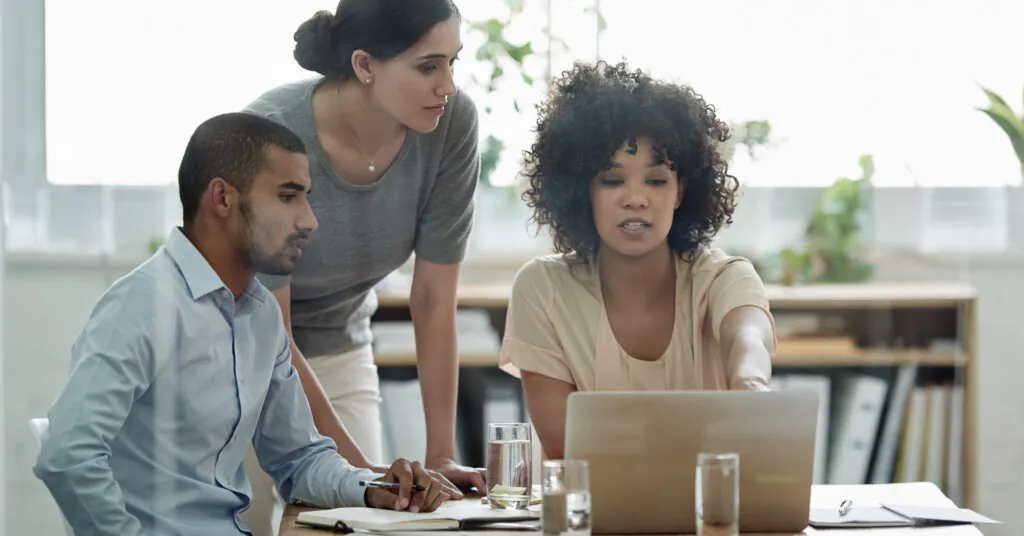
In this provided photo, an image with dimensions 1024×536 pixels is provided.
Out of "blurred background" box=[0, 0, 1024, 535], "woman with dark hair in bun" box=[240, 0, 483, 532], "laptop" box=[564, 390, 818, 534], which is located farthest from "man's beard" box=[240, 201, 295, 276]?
"blurred background" box=[0, 0, 1024, 535]

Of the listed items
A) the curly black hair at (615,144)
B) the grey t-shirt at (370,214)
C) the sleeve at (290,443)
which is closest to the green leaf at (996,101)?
the curly black hair at (615,144)

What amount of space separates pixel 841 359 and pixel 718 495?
2085mm

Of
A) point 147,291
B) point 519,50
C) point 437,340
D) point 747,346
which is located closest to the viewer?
point 147,291

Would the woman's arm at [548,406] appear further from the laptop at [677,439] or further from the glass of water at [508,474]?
the laptop at [677,439]

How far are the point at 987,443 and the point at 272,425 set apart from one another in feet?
6.94

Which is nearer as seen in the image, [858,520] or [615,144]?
[858,520]

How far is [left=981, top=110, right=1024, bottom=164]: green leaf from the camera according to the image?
111 inches

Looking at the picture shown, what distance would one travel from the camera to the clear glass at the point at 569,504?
1033mm

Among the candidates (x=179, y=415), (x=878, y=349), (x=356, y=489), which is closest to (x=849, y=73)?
(x=878, y=349)

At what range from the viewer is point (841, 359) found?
9.85ft

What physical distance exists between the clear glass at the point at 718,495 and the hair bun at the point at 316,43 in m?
0.99

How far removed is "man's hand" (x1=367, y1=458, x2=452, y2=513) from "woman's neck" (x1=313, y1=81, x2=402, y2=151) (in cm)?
60

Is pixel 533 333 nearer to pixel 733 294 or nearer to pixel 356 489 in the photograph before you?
pixel 733 294

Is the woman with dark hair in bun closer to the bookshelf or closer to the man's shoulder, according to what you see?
the man's shoulder
